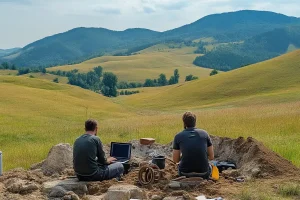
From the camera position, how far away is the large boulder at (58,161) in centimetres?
1347

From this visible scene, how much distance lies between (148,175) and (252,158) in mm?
3393

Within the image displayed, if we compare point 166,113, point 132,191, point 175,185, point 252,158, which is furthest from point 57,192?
point 166,113

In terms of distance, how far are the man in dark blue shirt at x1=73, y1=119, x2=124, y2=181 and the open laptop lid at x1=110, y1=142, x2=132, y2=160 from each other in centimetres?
121

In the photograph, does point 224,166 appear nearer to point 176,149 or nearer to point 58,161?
point 176,149

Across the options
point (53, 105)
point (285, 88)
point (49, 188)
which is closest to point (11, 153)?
point (49, 188)

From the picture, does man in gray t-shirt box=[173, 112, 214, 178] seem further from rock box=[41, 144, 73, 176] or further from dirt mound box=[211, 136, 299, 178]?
rock box=[41, 144, 73, 176]

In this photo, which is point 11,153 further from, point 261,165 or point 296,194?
point 296,194

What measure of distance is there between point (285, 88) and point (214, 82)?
1650 centimetres

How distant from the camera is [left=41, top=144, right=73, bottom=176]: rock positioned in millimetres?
13469

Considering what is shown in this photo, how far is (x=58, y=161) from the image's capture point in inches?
536

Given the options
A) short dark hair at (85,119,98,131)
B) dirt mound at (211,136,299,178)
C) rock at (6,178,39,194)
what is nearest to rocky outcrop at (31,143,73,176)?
rock at (6,178,39,194)

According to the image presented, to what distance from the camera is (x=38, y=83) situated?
246 ft

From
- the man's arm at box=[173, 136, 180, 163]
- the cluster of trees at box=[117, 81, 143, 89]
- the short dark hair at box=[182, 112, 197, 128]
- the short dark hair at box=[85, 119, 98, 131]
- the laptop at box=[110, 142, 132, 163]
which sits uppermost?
the short dark hair at box=[182, 112, 197, 128]

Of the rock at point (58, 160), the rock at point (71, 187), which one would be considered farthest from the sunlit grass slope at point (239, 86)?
the rock at point (71, 187)
